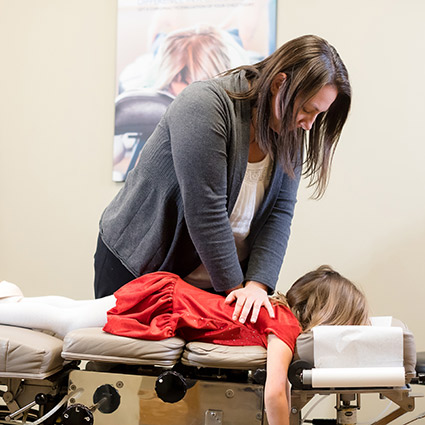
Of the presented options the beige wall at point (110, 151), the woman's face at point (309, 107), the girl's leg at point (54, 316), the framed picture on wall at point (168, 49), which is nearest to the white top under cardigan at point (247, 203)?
the woman's face at point (309, 107)

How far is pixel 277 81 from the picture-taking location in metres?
1.24

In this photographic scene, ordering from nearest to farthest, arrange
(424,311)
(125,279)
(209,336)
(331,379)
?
(331,379) → (209,336) → (125,279) → (424,311)

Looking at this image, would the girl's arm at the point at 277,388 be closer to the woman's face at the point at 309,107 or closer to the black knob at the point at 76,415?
the black knob at the point at 76,415

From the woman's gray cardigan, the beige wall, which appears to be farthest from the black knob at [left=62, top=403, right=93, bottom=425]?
the beige wall

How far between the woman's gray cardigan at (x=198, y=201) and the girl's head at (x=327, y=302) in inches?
3.3

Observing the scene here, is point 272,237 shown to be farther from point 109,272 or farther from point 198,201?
point 109,272

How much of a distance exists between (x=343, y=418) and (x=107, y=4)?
1.80 m

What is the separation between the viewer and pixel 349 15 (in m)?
2.16

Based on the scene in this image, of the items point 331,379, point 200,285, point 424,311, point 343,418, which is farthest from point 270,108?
point 424,311

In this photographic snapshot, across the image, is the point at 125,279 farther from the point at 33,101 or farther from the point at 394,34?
the point at 394,34

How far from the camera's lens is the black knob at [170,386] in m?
1.15

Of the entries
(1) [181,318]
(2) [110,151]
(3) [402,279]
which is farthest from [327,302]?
(2) [110,151]

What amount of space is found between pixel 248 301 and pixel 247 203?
241 mm

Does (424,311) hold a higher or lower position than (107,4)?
lower
